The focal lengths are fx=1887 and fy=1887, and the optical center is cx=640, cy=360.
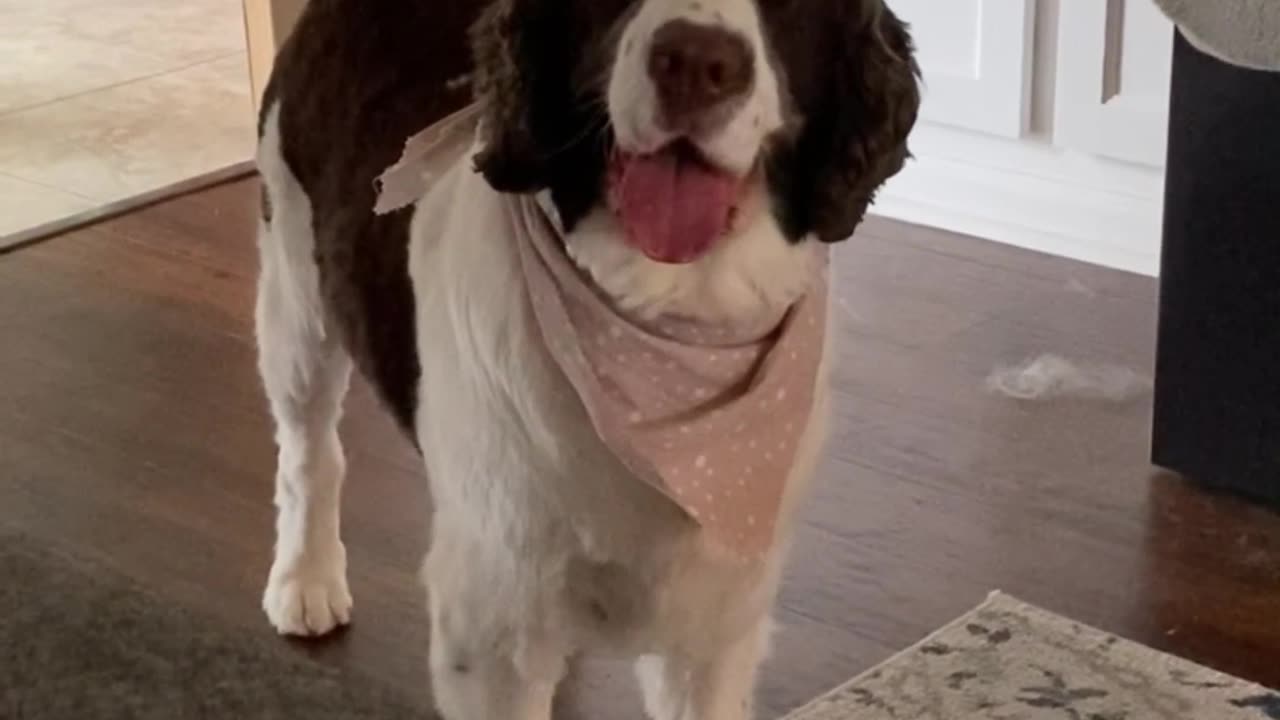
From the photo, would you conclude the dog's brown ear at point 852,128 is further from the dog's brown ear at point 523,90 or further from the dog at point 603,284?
the dog's brown ear at point 523,90

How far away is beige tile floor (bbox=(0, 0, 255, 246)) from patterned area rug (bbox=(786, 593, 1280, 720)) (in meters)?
2.27

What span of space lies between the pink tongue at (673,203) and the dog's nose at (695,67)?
0.23 ft

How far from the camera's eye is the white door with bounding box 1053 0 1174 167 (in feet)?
10.8

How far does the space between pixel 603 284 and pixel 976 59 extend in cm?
212

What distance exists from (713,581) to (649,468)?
0.50ft

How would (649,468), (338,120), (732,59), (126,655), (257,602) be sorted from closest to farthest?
(732,59), (649,468), (338,120), (126,655), (257,602)

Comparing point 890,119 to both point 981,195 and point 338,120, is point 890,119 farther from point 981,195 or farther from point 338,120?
point 981,195

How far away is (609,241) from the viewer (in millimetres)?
1542

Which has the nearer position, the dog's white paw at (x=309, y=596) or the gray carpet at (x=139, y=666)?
the gray carpet at (x=139, y=666)

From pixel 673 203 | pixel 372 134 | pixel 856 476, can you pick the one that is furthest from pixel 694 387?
pixel 856 476

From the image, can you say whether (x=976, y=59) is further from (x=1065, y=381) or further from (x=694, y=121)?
(x=694, y=121)

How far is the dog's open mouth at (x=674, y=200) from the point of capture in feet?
4.72

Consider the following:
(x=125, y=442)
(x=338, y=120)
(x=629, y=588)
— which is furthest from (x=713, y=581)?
(x=125, y=442)

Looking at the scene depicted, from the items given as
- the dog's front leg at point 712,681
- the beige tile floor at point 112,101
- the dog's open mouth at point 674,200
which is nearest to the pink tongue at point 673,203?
the dog's open mouth at point 674,200
